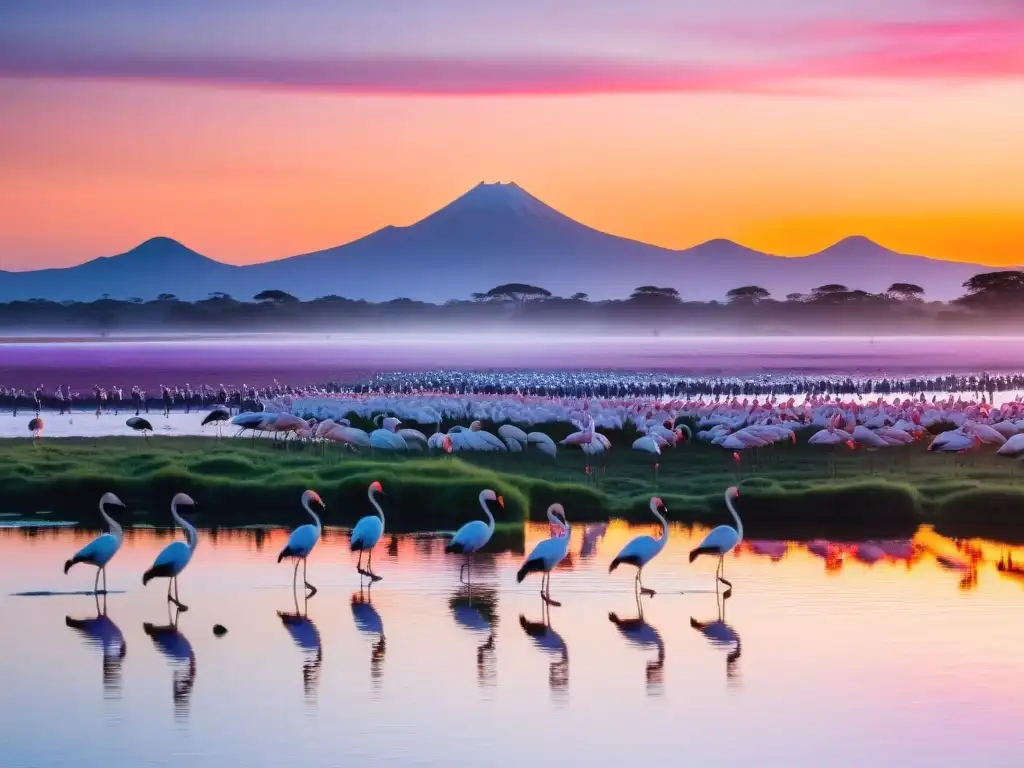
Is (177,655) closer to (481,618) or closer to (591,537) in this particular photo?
(481,618)

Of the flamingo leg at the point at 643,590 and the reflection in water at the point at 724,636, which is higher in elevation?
the flamingo leg at the point at 643,590

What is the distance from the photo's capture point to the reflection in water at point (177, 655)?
44.2 feet

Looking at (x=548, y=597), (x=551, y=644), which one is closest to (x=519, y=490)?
(x=548, y=597)

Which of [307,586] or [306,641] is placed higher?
[307,586]

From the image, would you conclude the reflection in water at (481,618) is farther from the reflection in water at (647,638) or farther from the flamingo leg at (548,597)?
the reflection in water at (647,638)

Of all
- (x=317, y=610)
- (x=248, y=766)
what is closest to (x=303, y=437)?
(x=317, y=610)

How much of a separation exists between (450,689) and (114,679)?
10.1 feet

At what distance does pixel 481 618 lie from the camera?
655 inches

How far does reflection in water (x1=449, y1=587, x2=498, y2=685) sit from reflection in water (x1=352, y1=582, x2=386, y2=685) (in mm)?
868

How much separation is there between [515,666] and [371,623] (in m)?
2.28

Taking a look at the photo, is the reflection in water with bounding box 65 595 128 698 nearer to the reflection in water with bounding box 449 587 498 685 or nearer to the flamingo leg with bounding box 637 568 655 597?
the reflection in water with bounding box 449 587 498 685

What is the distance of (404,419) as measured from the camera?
38.9 metres

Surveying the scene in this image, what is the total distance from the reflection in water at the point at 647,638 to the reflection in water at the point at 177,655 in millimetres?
4062

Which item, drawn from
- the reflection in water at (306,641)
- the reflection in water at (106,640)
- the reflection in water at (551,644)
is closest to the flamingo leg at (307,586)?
the reflection in water at (306,641)
